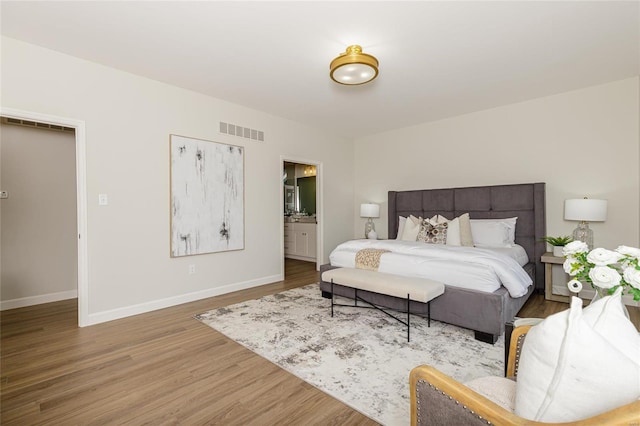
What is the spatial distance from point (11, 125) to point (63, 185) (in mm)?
835

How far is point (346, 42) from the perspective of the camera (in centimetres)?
270

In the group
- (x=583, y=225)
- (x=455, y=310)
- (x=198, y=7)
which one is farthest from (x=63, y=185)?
(x=583, y=225)

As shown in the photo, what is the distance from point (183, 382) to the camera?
6.66 feet

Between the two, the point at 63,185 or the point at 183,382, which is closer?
the point at 183,382

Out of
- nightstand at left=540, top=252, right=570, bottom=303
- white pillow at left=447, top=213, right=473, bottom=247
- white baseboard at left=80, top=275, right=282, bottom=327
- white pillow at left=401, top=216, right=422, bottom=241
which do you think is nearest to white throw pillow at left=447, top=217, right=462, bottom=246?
white pillow at left=447, top=213, right=473, bottom=247

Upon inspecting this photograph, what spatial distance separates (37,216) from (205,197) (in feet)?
6.81

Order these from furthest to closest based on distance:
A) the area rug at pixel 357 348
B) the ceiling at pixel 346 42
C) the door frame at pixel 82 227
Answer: the door frame at pixel 82 227 → the ceiling at pixel 346 42 → the area rug at pixel 357 348

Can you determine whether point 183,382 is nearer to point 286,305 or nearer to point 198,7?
point 286,305

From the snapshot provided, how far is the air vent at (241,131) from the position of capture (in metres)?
4.16

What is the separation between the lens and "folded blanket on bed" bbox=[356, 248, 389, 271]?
136 inches

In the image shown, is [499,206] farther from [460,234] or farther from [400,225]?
[400,225]

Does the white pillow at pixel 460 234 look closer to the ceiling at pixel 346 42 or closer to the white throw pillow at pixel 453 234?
the white throw pillow at pixel 453 234

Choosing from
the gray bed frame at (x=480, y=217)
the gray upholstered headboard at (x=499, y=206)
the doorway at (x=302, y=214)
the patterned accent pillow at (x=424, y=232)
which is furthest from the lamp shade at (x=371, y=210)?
the patterned accent pillow at (x=424, y=232)

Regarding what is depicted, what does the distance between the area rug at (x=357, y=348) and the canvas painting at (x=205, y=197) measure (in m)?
0.97
